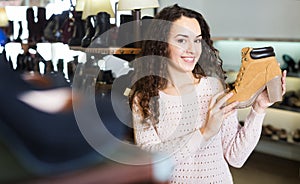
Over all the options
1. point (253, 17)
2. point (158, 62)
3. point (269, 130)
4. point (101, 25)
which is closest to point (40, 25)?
point (101, 25)

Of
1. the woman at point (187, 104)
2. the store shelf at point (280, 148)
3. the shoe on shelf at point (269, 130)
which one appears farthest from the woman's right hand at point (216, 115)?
the shoe on shelf at point (269, 130)

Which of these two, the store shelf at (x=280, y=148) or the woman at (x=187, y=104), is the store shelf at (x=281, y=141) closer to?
the store shelf at (x=280, y=148)

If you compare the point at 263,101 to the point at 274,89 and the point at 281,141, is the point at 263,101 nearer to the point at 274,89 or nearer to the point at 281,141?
the point at 274,89

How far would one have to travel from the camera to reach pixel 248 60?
1.11m

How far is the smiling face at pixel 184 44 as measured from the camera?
1.10m

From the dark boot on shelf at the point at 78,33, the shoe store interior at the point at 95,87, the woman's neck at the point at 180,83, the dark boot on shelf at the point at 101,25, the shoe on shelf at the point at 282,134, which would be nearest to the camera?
the shoe store interior at the point at 95,87

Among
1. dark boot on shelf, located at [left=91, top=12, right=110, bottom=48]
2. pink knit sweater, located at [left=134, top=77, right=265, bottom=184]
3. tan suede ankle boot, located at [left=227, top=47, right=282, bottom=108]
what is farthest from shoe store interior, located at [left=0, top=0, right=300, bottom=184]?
tan suede ankle boot, located at [left=227, top=47, right=282, bottom=108]

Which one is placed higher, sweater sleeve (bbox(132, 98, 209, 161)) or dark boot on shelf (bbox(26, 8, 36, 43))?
dark boot on shelf (bbox(26, 8, 36, 43))

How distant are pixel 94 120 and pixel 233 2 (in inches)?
142

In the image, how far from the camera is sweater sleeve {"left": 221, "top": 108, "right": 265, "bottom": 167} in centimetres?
117

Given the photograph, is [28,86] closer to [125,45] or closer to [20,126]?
[20,126]

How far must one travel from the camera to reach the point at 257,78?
1.11m

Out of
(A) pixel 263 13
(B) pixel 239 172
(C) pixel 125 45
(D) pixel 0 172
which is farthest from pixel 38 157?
(A) pixel 263 13

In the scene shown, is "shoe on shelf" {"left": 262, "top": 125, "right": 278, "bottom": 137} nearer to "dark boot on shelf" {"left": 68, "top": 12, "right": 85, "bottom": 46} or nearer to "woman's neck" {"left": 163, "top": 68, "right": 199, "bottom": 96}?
"dark boot on shelf" {"left": 68, "top": 12, "right": 85, "bottom": 46}
